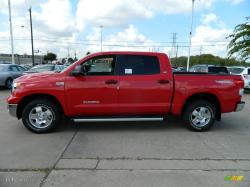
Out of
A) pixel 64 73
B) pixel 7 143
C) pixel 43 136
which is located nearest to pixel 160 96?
pixel 64 73

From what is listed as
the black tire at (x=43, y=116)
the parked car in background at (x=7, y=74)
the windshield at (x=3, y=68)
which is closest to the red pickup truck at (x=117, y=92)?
the black tire at (x=43, y=116)

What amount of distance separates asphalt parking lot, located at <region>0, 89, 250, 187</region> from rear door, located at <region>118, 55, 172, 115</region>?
601mm

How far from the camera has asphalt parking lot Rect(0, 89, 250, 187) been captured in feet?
13.1

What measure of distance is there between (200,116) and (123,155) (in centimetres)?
266

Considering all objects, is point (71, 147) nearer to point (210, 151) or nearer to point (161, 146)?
point (161, 146)

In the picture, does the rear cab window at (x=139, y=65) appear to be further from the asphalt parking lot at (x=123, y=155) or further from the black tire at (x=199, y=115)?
the asphalt parking lot at (x=123, y=155)

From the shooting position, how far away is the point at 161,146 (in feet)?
18.2

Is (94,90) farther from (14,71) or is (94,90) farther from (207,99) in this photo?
(14,71)

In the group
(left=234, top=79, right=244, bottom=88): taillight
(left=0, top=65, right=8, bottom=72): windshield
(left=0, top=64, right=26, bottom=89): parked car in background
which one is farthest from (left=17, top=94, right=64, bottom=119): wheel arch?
(left=0, top=65, right=8, bottom=72): windshield

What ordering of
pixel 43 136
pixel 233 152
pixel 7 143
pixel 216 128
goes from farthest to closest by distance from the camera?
pixel 216 128 < pixel 43 136 < pixel 7 143 < pixel 233 152

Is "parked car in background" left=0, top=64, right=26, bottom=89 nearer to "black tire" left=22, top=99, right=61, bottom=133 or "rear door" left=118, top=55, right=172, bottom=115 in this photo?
"black tire" left=22, top=99, right=61, bottom=133

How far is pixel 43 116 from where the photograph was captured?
21.1ft

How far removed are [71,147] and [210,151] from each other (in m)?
→ 2.65

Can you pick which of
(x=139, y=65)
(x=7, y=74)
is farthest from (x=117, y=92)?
(x=7, y=74)
